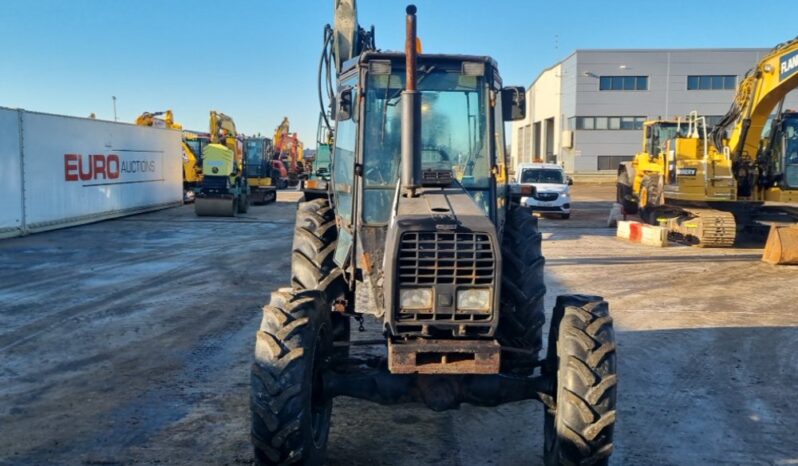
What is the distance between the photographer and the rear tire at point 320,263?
584 centimetres

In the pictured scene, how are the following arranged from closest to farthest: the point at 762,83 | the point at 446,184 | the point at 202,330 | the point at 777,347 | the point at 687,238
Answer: the point at 446,184
the point at 777,347
the point at 202,330
the point at 762,83
the point at 687,238

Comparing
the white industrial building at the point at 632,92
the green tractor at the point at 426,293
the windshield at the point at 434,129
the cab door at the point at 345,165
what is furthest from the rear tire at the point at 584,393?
the white industrial building at the point at 632,92

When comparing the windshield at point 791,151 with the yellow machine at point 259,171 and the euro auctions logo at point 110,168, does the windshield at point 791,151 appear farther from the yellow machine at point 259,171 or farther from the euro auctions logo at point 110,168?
the yellow machine at point 259,171

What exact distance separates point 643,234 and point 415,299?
1422cm

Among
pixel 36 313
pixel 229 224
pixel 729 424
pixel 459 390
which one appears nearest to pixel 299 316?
pixel 459 390

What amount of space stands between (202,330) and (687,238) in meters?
12.5

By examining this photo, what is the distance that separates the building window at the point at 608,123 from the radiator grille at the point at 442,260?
50.0m

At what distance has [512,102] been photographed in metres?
6.08

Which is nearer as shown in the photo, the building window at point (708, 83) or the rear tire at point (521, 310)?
the rear tire at point (521, 310)

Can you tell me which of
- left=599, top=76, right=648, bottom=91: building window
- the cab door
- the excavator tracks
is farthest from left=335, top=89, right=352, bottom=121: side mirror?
left=599, top=76, right=648, bottom=91: building window

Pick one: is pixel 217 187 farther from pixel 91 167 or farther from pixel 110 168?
pixel 91 167

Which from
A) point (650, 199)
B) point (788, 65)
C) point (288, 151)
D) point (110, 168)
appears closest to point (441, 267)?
point (788, 65)

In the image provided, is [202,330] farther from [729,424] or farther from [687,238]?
[687,238]

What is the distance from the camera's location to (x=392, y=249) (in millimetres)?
4488
